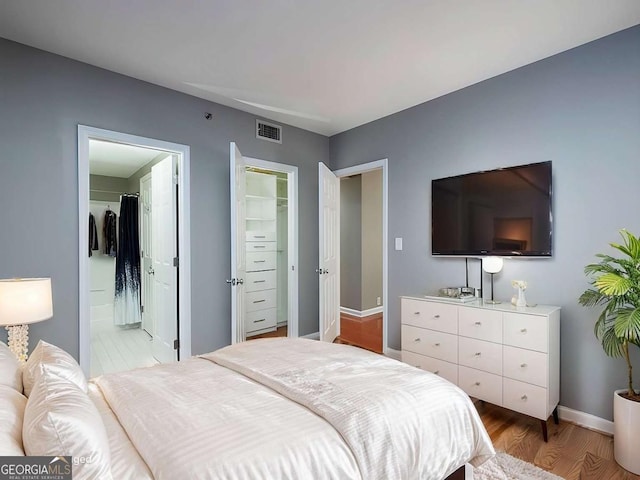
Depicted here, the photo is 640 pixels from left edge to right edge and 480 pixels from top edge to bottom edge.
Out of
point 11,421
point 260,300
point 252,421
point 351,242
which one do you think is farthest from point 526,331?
point 351,242

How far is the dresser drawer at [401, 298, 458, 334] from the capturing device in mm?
2727

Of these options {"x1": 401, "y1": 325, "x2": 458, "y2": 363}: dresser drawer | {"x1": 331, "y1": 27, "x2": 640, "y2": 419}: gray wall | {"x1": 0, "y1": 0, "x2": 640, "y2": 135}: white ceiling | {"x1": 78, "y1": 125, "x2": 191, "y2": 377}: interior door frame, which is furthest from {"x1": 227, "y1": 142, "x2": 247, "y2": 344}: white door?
{"x1": 331, "y1": 27, "x2": 640, "y2": 419}: gray wall

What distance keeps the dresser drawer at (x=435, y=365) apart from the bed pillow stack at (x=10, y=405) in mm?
2582

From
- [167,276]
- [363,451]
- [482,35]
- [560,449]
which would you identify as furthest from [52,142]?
[560,449]

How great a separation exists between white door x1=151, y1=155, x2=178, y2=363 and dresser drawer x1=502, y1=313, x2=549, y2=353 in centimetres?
Result: 278

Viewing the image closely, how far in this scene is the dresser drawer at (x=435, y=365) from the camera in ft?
8.91

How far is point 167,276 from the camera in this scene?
340 centimetres

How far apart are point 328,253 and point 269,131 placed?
1.54 m

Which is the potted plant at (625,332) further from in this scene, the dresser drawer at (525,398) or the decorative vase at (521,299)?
the decorative vase at (521,299)

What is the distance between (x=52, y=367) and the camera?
→ 1.21 m

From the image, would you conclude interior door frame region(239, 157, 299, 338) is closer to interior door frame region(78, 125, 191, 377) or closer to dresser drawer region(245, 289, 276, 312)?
dresser drawer region(245, 289, 276, 312)

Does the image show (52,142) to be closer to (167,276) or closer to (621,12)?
(167,276)

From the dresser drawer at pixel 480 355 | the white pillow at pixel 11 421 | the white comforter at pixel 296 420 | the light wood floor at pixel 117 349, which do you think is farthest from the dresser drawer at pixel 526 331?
the light wood floor at pixel 117 349

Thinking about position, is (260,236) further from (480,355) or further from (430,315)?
(480,355)
